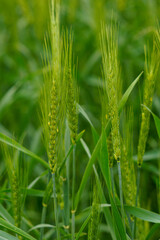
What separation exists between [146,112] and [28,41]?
1.97 meters

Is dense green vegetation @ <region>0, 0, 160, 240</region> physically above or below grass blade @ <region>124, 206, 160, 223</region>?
above

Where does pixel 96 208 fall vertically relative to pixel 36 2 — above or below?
below

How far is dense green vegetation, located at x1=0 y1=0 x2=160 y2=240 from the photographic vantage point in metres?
0.78

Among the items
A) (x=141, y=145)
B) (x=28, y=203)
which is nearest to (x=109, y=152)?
(x=141, y=145)

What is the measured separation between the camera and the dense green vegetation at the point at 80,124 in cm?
78

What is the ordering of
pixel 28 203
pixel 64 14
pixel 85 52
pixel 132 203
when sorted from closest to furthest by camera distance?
pixel 132 203, pixel 28 203, pixel 85 52, pixel 64 14

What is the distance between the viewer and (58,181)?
2.97 feet

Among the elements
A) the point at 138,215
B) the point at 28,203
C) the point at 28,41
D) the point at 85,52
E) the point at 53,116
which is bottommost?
the point at 28,203

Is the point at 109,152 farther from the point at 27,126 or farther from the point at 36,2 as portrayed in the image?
the point at 36,2

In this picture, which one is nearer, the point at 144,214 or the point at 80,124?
the point at 144,214

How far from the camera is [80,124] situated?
1.95m

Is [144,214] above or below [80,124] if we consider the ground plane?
below

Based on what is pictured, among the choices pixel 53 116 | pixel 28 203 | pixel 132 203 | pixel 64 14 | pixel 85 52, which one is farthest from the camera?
pixel 64 14

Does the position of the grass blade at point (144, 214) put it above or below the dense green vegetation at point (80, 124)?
below
